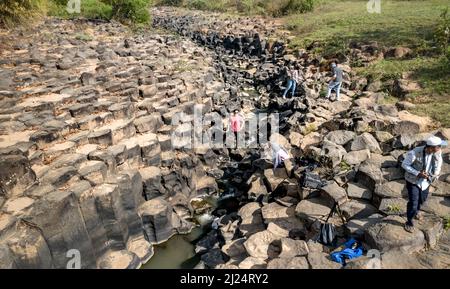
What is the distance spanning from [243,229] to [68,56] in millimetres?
11812

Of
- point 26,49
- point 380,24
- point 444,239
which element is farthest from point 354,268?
point 380,24

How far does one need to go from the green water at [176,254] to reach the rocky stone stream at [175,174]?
0.19 metres

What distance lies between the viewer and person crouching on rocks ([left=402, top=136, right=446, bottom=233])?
5.71 metres

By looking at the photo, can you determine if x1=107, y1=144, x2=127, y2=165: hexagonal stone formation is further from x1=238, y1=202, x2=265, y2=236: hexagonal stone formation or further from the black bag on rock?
the black bag on rock

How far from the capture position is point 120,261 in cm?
799

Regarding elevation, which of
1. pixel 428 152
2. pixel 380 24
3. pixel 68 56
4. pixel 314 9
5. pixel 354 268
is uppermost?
pixel 314 9

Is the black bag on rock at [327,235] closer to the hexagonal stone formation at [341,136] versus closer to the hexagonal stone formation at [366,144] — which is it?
the hexagonal stone formation at [366,144]

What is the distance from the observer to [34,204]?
7.05 meters

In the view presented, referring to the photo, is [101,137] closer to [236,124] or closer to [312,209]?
[236,124]

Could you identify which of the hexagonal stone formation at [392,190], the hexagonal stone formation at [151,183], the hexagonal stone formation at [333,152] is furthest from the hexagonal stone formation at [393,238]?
the hexagonal stone formation at [151,183]

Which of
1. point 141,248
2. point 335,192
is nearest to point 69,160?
point 141,248

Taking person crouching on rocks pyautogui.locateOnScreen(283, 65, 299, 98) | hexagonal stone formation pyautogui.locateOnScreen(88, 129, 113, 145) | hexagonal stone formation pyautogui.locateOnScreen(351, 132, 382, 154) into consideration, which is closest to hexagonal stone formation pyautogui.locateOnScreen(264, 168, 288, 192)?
hexagonal stone formation pyautogui.locateOnScreen(351, 132, 382, 154)

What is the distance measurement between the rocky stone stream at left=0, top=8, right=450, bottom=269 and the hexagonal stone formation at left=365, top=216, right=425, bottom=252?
0.7 inches
